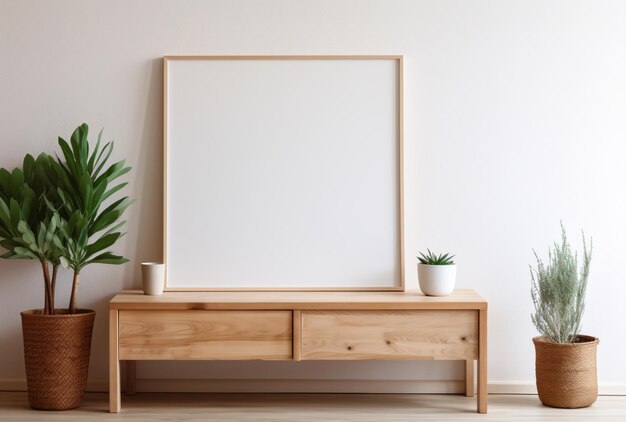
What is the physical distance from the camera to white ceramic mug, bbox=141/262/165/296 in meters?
3.42

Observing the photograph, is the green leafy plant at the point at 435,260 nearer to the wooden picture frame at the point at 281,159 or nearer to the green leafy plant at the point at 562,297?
the wooden picture frame at the point at 281,159

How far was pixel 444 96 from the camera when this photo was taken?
367cm

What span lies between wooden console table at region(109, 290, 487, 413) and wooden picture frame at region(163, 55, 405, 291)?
361mm

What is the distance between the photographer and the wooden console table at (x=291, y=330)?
10.7 feet

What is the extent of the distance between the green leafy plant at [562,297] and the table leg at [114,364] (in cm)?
189

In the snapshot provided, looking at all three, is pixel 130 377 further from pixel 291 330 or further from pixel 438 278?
pixel 438 278

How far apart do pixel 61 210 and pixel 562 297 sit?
2303 mm

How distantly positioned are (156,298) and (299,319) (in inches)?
25.8

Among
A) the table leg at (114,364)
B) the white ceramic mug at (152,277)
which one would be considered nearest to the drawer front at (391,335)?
the white ceramic mug at (152,277)

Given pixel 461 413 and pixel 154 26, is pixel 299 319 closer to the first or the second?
pixel 461 413

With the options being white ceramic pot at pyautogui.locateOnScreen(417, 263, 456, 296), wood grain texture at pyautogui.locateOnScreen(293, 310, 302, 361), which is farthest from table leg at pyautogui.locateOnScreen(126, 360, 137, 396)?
white ceramic pot at pyautogui.locateOnScreen(417, 263, 456, 296)

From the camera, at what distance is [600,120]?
3676 millimetres

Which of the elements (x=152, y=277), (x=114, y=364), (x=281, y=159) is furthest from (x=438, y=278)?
(x=114, y=364)

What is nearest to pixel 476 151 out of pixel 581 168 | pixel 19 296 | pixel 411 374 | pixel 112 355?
pixel 581 168
